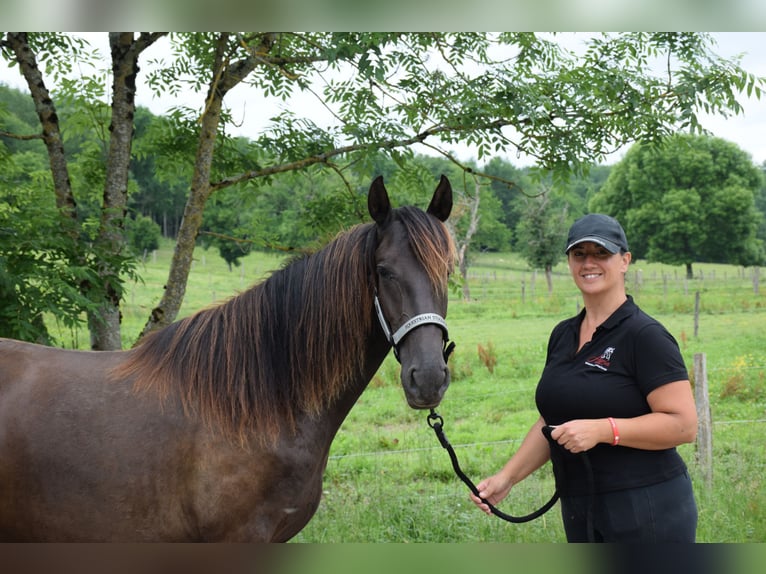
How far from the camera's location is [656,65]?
A: 4797 millimetres

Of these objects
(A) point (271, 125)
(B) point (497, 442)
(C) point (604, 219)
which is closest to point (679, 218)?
(B) point (497, 442)

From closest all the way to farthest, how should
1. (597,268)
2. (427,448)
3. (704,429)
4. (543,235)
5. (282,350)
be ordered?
(597,268) → (282,350) → (704,429) → (427,448) → (543,235)

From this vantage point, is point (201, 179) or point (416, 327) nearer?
point (416, 327)

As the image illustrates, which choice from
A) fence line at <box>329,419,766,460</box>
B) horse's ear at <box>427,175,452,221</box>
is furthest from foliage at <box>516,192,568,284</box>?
horse's ear at <box>427,175,452,221</box>

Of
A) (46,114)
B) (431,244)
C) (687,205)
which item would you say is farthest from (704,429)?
(687,205)

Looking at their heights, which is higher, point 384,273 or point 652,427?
point 384,273

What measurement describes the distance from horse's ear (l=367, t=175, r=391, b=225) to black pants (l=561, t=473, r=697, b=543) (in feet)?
4.04

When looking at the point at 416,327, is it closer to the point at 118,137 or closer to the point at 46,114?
the point at 118,137

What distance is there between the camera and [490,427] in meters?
8.24

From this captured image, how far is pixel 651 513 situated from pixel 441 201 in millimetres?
1327

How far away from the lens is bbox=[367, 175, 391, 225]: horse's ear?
7.54 ft

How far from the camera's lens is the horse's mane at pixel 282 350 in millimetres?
2338

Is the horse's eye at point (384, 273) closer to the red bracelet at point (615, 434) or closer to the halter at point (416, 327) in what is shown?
the halter at point (416, 327)
